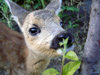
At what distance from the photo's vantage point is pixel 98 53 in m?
3.02

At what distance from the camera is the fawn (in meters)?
2.99

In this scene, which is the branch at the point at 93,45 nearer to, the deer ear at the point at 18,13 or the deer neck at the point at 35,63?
the deer neck at the point at 35,63

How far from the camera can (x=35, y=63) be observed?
378 centimetres

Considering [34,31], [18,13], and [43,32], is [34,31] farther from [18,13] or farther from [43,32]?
[18,13]

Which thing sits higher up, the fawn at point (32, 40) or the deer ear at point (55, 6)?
the deer ear at point (55, 6)

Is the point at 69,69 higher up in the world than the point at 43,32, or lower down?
lower down

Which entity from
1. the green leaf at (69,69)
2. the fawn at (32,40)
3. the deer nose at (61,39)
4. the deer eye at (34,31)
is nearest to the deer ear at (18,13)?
the fawn at (32,40)

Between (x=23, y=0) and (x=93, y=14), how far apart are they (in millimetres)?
4166

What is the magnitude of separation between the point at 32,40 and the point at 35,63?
651 mm

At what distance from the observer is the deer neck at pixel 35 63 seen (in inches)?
144

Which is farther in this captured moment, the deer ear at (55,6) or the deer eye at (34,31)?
the deer ear at (55,6)

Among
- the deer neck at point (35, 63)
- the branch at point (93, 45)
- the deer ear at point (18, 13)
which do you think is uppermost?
the deer ear at point (18, 13)

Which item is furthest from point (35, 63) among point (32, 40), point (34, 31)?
point (34, 31)

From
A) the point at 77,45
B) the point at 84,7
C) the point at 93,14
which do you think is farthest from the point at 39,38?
the point at 84,7
